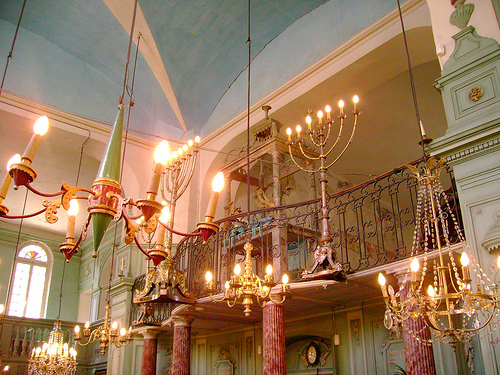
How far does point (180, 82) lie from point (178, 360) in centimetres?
690

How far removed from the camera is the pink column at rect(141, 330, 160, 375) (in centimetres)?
1052

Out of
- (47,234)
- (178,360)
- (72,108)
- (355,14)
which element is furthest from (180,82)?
(47,234)

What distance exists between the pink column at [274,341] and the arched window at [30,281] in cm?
1330

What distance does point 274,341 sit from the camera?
7.37m

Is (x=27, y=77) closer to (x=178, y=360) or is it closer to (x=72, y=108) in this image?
(x=72, y=108)

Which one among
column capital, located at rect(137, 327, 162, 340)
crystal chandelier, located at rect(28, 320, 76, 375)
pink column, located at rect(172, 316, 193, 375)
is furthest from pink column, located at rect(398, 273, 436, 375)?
crystal chandelier, located at rect(28, 320, 76, 375)

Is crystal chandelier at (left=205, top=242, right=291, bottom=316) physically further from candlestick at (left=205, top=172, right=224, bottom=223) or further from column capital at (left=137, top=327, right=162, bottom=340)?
column capital at (left=137, top=327, right=162, bottom=340)

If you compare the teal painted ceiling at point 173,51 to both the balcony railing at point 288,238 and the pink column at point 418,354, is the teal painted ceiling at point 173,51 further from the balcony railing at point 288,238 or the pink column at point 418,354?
the pink column at point 418,354

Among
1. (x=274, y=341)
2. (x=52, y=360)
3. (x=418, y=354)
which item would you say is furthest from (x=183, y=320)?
(x=418, y=354)

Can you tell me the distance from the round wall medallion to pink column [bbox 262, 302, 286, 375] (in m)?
4.23

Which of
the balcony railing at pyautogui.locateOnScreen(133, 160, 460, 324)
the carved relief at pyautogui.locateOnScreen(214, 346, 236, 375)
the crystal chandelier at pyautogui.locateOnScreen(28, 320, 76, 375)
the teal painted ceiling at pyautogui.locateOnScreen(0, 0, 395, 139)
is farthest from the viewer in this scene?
the carved relief at pyautogui.locateOnScreen(214, 346, 236, 375)

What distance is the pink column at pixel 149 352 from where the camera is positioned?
10523mm

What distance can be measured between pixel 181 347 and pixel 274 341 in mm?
2526

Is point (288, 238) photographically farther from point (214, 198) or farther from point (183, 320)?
point (214, 198)
